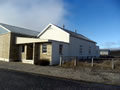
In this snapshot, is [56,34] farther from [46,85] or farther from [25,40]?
[46,85]

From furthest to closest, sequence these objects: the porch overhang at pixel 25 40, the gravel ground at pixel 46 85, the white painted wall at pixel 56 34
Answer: the white painted wall at pixel 56 34, the porch overhang at pixel 25 40, the gravel ground at pixel 46 85

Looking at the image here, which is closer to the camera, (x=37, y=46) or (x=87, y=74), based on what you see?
(x=87, y=74)

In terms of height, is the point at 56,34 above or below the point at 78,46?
above

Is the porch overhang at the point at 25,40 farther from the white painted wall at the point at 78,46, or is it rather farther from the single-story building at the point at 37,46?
the white painted wall at the point at 78,46

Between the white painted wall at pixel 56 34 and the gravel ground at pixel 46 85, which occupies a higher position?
A: the white painted wall at pixel 56 34

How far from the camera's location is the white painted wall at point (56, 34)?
1924cm

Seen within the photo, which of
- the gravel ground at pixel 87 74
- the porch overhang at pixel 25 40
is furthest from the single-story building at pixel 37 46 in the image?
the gravel ground at pixel 87 74

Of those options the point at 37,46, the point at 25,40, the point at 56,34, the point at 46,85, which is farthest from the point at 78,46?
the point at 46,85

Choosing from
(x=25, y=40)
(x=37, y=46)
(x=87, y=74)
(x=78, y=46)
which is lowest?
(x=87, y=74)

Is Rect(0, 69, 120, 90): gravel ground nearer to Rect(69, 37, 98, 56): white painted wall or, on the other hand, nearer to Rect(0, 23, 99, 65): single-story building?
Rect(0, 23, 99, 65): single-story building

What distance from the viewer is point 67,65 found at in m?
13.7

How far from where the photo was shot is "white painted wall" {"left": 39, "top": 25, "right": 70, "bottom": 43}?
A: 19239mm

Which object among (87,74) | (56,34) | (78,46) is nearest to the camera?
(87,74)

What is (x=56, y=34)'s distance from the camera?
2031 centimetres
